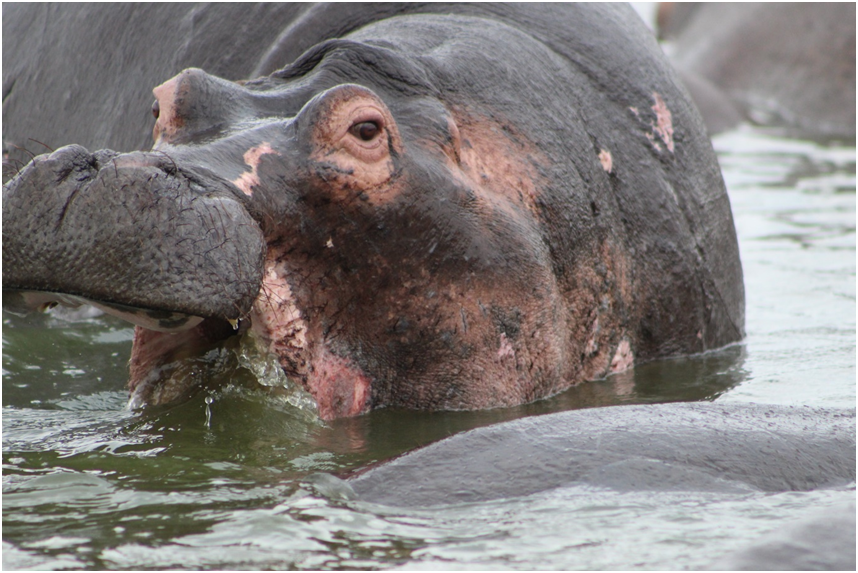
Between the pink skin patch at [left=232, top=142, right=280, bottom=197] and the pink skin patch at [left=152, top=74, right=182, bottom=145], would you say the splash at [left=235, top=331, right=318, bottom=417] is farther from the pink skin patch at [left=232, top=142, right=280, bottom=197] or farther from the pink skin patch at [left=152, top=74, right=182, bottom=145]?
the pink skin patch at [left=152, top=74, right=182, bottom=145]

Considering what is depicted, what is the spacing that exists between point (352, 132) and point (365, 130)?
42 millimetres

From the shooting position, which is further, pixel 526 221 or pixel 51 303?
pixel 526 221

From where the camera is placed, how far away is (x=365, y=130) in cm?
370

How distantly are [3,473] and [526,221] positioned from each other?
6.13ft

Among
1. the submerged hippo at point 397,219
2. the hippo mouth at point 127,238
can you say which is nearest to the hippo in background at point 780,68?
the submerged hippo at point 397,219

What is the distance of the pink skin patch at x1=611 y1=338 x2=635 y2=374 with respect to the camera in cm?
468

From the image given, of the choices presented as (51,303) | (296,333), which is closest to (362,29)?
(296,333)

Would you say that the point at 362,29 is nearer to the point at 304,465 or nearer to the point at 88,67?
the point at 88,67

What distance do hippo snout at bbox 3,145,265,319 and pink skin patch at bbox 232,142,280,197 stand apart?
8.0 inches

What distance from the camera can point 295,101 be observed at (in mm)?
3871

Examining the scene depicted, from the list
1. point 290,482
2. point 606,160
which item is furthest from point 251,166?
point 606,160

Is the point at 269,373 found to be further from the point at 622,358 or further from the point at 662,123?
the point at 662,123

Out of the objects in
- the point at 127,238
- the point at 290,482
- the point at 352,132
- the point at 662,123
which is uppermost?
the point at 662,123

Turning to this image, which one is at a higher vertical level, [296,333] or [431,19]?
[431,19]
